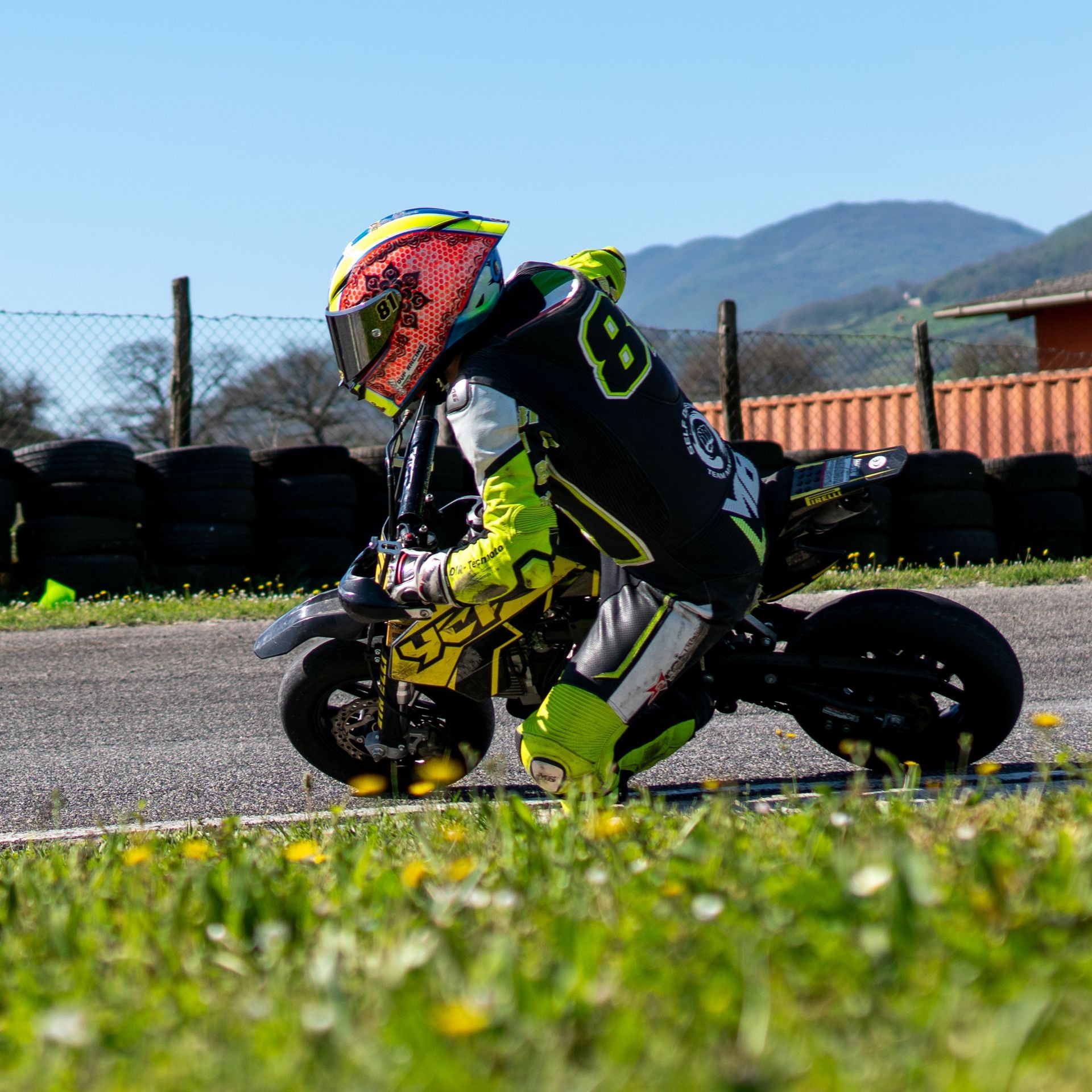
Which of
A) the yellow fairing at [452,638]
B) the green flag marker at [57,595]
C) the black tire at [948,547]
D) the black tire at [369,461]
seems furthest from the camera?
the black tire at [948,547]

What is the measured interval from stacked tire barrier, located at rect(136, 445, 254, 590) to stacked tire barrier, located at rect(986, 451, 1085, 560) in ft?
20.5

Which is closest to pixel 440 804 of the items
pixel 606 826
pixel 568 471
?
pixel 568 471

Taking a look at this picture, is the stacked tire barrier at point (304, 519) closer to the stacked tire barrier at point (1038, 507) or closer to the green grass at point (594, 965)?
the stacked tire barrier at point (1038, 507)

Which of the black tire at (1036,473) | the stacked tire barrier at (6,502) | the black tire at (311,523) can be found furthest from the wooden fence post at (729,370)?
the stacked tire barrier at (6,502)

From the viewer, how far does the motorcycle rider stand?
346 cm

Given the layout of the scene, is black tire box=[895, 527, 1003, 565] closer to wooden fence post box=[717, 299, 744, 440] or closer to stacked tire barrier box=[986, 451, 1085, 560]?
stacked tire barrier box=[986, 451, 1085, 560]

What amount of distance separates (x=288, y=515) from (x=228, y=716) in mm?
4693

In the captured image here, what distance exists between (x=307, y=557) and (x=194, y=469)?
1064 millimetres

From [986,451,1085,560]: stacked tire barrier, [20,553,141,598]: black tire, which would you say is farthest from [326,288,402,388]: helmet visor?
[986,451,1085,560]: stacked tire barrier

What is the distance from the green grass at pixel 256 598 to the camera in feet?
26.9

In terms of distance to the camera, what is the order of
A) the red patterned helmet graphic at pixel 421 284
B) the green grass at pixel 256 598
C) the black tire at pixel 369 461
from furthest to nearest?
the black tire at pixel 369 461 → the green grass at pixel 256 598 → the red patterned helmet graphic at pixel 421 284

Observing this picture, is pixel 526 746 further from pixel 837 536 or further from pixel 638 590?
pixel 837 536

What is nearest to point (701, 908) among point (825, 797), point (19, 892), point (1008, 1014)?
point (1008, 1014)

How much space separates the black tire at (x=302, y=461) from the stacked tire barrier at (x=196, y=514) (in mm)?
341
